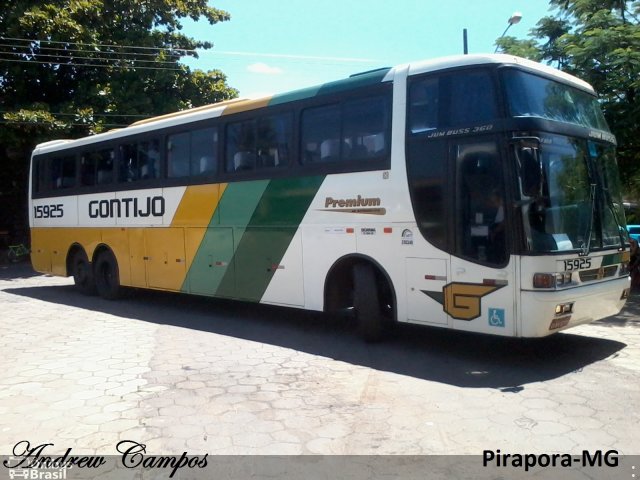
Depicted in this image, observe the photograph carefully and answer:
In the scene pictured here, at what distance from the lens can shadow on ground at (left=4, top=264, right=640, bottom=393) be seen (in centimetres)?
663

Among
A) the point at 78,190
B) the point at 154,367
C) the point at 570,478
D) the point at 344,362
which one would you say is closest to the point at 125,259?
the point at 78,190

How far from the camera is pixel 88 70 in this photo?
20.9 meters

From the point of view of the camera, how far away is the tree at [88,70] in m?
18.5

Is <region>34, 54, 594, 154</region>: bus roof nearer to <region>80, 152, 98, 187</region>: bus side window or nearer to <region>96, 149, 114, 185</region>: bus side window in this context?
<region>96, 149, 114, 185</region>: bus side window

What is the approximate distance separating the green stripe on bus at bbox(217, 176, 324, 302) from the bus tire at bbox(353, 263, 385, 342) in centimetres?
136

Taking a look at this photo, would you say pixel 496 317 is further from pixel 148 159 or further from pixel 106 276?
pixel 106 276

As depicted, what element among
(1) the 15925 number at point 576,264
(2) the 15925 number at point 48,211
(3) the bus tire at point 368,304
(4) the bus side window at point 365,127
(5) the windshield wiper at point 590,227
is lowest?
(3) the bus tire at point 368,304

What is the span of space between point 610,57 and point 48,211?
12801mm

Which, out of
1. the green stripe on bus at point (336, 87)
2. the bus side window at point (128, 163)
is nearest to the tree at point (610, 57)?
the green stripe on bus at point (336, 87)

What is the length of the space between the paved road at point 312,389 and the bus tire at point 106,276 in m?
2.88

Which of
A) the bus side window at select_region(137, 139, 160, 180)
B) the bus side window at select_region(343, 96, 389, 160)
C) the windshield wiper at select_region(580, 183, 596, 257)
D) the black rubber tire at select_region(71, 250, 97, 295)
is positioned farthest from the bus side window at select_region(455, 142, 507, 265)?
the black rubber tire at select_region(71, 250, 97, 295)

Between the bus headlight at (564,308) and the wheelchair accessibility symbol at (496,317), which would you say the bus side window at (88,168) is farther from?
the bus headlight at (564,308)

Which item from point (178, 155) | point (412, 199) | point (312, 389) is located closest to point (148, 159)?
point (178, 155)

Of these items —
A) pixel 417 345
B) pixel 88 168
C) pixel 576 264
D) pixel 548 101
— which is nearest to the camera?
pixel 576 264
